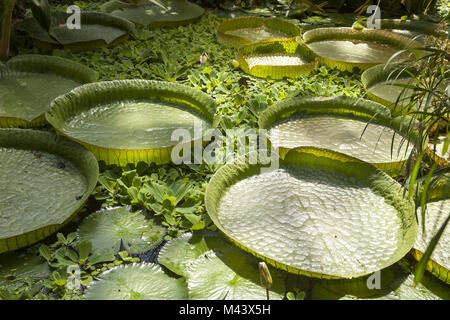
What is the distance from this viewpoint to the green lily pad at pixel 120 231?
158cm

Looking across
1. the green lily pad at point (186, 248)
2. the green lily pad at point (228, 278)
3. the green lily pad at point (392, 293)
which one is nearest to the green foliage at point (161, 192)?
the green lily pad at point (186, 248)

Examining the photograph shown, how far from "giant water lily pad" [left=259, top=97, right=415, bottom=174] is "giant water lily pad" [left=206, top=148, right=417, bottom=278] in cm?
18

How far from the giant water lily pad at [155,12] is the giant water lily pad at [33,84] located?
1370mm

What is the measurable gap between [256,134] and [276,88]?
0.68 meters

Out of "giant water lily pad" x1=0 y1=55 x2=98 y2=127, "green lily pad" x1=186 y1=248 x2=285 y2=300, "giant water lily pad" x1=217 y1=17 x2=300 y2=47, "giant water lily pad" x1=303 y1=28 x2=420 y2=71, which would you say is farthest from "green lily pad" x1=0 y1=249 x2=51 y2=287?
"giant water lily pad" x1=217 y1=17 x2=300 y2=47

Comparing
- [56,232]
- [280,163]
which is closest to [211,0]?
[280,163]

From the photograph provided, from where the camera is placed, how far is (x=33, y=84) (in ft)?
8.59

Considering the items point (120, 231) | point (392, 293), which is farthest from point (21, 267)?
point (392, 293)

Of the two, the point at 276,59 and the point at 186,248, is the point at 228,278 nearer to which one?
the point at 186,248

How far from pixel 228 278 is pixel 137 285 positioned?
317 mm

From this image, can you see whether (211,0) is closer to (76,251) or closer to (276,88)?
(276,88)

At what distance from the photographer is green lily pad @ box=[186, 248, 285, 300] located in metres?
Result: 1.37

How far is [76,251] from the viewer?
1.54m

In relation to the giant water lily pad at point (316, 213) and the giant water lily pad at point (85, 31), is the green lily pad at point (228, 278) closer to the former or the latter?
the giant water lily pad at point (316, 213)
